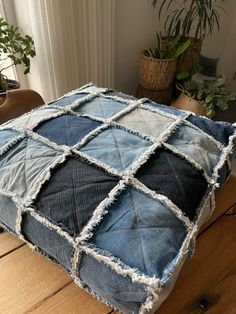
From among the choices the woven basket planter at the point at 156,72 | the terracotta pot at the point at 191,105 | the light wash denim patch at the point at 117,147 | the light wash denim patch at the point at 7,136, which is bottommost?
the terracotta pot at the point at 191,105

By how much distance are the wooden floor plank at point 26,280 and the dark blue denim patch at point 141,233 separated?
0.15m

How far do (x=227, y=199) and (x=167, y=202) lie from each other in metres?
0.29

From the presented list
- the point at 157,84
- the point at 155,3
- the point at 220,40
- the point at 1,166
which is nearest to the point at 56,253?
the point at 1,166

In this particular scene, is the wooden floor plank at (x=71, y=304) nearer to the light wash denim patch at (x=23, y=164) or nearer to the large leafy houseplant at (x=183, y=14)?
the light wash denim patch at (x=23, y=164)

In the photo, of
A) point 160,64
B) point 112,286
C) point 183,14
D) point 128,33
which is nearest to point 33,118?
point 112,286

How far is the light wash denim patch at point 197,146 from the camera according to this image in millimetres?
576

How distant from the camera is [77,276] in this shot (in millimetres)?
472

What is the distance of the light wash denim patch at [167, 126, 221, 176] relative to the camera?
576 millimetres

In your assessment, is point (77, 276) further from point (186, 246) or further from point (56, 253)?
point (186, 246)

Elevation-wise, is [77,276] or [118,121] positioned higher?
[118,121]

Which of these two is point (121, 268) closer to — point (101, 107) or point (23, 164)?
point (23, 164)

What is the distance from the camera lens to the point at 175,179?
0.52 meters

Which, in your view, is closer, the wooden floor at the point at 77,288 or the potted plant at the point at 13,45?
the wooden floor at the point at 77,288

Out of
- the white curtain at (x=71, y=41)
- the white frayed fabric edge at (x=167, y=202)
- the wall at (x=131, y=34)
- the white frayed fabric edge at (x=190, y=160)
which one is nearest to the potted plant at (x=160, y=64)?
the wall at (x=131, y=34)
